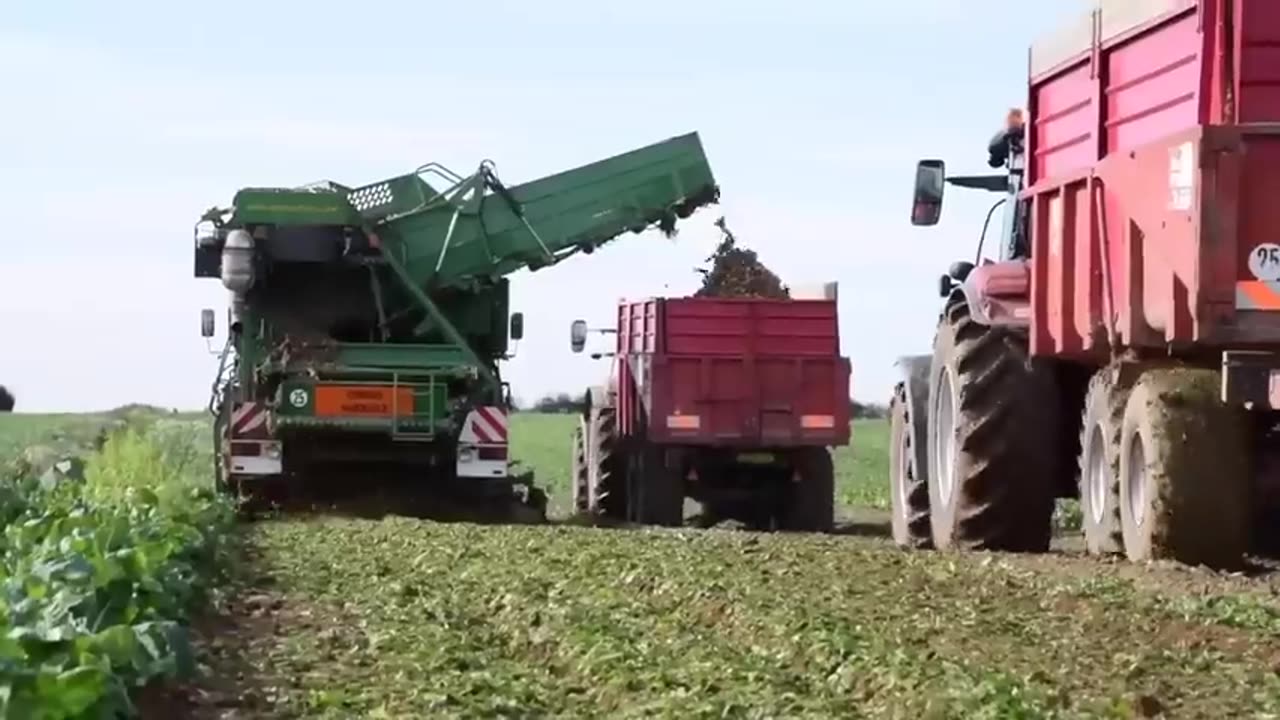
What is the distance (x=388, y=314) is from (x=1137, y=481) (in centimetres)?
971

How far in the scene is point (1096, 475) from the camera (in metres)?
12.9

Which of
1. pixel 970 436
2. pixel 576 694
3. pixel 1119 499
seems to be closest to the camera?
pixel 576 694

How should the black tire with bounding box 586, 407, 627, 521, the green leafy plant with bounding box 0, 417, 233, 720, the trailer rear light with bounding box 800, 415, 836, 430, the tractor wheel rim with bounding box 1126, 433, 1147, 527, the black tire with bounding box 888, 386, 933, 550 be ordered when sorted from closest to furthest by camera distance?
1. the green leafy plant with bounding box 0, 417, 233, 720
2. the tractor wheel rim with bounding box 1126, 433, 1147, 527
3. the black tire with bounding box 888, 386, 933, 550
4. the trailer rear light with bounding box 800, 415, 836, 430
5. the black tire with bounding box 586, 407, 627, 521

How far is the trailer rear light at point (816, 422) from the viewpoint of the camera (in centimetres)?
2144

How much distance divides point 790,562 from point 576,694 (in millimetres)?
4721

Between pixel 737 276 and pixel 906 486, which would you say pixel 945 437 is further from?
pixel 737 276

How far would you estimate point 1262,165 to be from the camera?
35.8 ft

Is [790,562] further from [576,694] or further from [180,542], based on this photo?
[576,694]

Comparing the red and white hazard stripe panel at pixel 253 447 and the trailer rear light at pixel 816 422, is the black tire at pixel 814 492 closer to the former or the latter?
the trailer rear light at pixel 816 422

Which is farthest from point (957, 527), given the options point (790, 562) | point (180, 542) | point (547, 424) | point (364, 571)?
point (547, 424)

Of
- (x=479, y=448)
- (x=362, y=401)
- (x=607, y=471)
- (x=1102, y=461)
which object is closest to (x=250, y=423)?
(x=362, y=401)

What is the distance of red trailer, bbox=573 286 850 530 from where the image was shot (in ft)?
70.1

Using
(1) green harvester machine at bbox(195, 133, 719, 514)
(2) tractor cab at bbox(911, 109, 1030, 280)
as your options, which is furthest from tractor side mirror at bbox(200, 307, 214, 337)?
(2) tractor cab at bbox(911, 109, 1030, 280)

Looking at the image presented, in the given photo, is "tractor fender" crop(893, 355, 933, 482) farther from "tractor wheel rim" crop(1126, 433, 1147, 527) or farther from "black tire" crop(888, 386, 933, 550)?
"tractor wheel rim" crop(1126, 433, 1147, 527)
